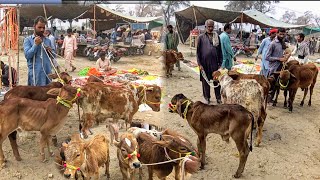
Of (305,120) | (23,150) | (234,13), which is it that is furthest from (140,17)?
(23,150)

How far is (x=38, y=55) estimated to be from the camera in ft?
20.4

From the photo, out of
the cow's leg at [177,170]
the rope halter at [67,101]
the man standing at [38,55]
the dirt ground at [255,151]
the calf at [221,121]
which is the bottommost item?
the dirt ground at [255,151]

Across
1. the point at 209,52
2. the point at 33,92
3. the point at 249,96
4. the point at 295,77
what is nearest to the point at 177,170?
the point at 249,96

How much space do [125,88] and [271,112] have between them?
15.0ft

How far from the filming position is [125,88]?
593cm

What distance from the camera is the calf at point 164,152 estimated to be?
13.6ft

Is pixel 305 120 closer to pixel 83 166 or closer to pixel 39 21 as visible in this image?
pixel 83 166

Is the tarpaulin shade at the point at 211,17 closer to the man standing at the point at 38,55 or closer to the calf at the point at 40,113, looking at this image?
the man standing at the point at 38,55

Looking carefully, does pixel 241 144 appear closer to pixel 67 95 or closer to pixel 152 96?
pixel 152 96

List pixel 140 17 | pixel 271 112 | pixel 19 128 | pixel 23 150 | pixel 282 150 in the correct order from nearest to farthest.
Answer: pixel 19 128, pixel 23 150, pixel 282 150, pixel 271 112, pixel 140 17

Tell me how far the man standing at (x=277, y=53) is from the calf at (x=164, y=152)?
15.3 feet

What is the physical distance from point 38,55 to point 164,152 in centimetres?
348

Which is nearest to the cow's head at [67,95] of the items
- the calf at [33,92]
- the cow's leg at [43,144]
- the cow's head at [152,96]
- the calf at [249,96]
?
the cow's leg at [43,144]

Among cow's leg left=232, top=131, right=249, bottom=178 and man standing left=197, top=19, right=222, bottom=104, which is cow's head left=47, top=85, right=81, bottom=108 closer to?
cow's leg left=232, top=131, right=249, bottom=178
